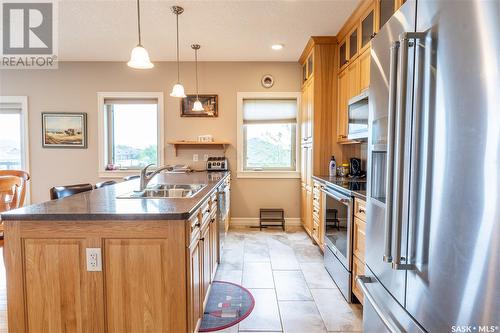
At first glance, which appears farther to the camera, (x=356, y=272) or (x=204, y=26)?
(x=204, y=26)

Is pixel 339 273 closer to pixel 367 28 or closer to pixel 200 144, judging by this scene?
pixel 367 28

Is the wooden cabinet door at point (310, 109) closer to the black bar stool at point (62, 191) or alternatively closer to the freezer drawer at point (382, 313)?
the freezer drawer at point (382, 313)

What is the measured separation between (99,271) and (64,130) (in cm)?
418

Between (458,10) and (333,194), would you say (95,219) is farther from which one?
Answer: (333,194)

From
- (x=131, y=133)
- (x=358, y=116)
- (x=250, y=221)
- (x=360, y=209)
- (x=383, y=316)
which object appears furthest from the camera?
(x=131, y=133)

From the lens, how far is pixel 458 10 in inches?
31.0

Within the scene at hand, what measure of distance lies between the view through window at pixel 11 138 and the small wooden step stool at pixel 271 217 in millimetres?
4170

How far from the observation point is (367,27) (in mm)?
2785

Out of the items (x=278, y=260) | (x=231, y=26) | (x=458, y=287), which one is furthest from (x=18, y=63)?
(x=458, y=287)

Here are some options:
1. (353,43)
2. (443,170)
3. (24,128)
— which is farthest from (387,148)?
(24,128)

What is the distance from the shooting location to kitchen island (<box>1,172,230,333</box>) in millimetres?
1359

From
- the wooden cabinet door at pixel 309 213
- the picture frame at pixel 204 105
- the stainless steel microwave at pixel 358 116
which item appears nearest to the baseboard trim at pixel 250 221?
the wooden cabinet door at pixel 309 213

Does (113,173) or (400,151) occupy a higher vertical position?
(400,151)

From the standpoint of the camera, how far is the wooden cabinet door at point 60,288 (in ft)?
4.48
